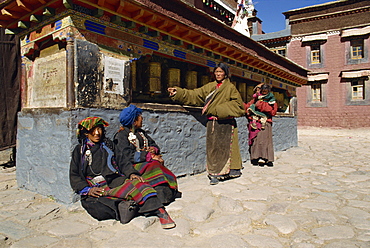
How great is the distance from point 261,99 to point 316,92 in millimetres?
14481

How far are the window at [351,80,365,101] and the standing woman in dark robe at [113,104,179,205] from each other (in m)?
17.8

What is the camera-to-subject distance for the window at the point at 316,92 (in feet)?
62.1

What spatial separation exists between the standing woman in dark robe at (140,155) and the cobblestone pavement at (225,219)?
266 millimetres

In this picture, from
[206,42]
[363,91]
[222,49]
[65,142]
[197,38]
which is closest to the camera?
[65,142]

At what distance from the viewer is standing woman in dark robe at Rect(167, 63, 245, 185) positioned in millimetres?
4871

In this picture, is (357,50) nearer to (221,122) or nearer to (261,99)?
(261,99)

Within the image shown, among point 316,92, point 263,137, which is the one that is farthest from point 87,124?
point 316,92

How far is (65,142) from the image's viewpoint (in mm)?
3648

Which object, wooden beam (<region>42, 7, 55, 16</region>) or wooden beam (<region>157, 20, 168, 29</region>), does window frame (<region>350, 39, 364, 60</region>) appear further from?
wooden beam (<region>42, 7, 55, 16</region>)

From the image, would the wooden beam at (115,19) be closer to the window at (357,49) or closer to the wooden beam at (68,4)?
the wooden beam at (68,4)

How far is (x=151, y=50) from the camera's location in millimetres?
4766

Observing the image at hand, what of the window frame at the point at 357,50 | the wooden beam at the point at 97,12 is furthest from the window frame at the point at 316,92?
the wooden beam at the point at 97,12

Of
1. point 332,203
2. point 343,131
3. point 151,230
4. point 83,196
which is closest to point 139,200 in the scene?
point 151,230

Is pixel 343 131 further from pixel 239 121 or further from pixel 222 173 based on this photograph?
pixel 222 173
